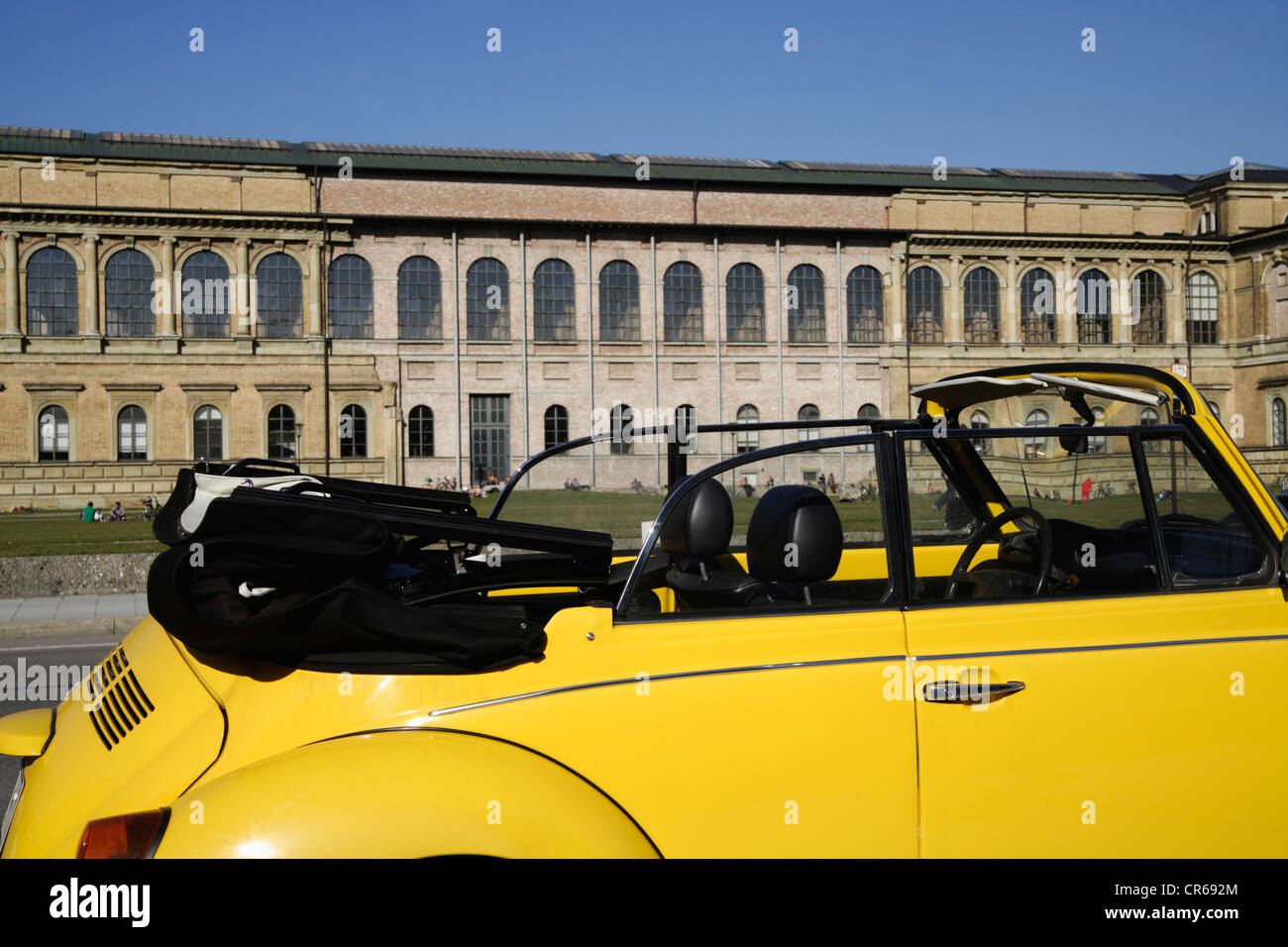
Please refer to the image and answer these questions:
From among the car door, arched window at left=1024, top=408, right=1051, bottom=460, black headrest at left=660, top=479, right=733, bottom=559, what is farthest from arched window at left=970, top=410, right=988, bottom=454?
black headrest at left=660, top=479, right=733, bottom=559

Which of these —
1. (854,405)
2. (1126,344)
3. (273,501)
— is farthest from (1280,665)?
(1126,344)

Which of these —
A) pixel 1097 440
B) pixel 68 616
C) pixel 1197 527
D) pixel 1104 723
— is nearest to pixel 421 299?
pixel 68 616

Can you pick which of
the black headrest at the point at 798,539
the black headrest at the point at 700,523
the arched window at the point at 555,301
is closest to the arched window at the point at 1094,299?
A: the arched window at the point at 555,301

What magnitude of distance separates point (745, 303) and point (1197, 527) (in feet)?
169

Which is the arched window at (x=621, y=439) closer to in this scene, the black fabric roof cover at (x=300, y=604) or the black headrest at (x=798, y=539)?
the black headrest at (x=798, y=539)

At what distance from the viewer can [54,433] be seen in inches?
1858

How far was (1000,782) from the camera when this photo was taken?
2.73 meters

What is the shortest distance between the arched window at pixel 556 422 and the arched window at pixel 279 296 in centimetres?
1262

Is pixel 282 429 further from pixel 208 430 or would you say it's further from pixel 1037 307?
pixel 1037 307

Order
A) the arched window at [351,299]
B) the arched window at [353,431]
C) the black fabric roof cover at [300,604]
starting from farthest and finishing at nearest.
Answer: the arched window at [351,299] < the arched window at [353,431] < the black fabric roof cover at [300,604]

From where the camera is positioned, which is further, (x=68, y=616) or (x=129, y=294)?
(x=129, y=294)

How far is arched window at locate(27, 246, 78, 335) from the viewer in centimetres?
4750

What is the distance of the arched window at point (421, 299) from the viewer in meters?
50.7

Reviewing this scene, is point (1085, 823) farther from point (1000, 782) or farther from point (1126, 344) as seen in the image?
point (1126, 344)
